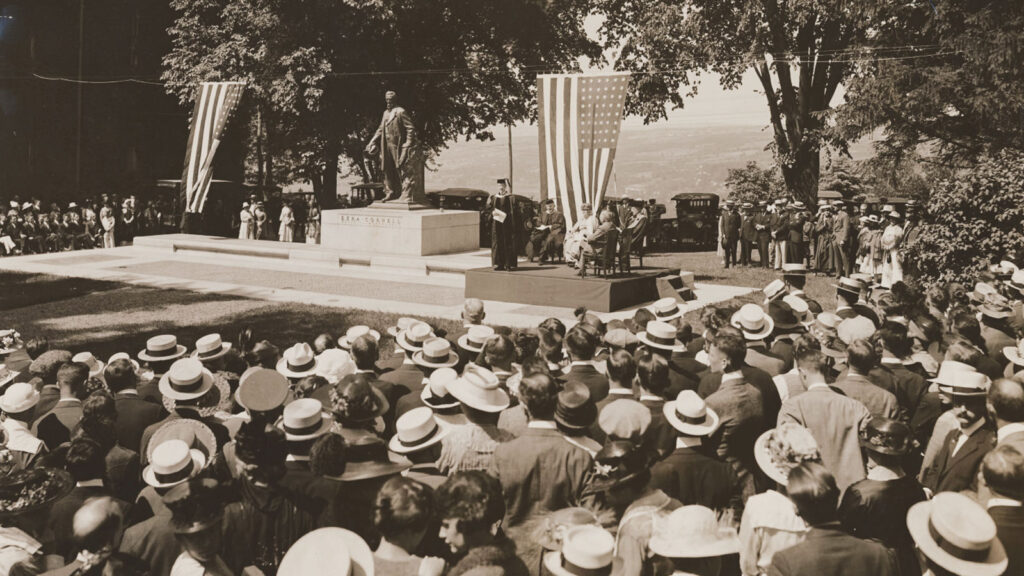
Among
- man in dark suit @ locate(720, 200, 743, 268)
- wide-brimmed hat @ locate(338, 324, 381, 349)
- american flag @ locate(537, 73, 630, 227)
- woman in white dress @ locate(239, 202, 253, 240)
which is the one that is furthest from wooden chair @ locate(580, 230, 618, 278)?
woman in white dress @ locate(239, 202, 253, 240)

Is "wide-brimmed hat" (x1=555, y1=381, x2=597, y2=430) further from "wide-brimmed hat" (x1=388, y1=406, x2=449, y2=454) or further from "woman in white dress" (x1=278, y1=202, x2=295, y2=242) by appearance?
"woman in white dress" (x1=278, y1=202, x2=295, y2=242)

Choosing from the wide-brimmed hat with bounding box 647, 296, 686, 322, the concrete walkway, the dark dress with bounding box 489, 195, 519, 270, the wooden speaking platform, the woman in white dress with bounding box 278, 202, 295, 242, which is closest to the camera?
the wide-brimmed hat with bounding box 647, 296, 686, 322

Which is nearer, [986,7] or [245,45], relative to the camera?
[986,7]

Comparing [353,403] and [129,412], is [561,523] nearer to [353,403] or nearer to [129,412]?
[353,403]

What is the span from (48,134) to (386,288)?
23.0 metres

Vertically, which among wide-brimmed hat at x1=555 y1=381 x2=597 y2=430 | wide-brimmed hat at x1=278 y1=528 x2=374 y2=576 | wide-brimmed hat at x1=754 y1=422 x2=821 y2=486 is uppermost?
wide-brimmed hat at x1=555 y1=381 x2=597 y2=430

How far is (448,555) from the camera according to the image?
3.68 meters

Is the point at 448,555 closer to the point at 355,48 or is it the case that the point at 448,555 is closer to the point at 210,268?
the point at 210,268

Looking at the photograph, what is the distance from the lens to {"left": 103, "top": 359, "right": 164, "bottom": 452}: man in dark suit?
210 inches

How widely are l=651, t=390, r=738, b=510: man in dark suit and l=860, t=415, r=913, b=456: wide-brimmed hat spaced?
74 centimetres

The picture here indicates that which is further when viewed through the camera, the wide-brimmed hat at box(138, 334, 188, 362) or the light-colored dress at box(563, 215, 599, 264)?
the light-colored dress at box(563, 215, 599, 264)

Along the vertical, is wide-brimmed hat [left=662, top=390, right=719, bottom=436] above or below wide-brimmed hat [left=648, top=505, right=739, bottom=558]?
above

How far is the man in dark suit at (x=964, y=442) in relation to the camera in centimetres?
469

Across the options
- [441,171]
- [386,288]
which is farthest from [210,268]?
[441,171]
